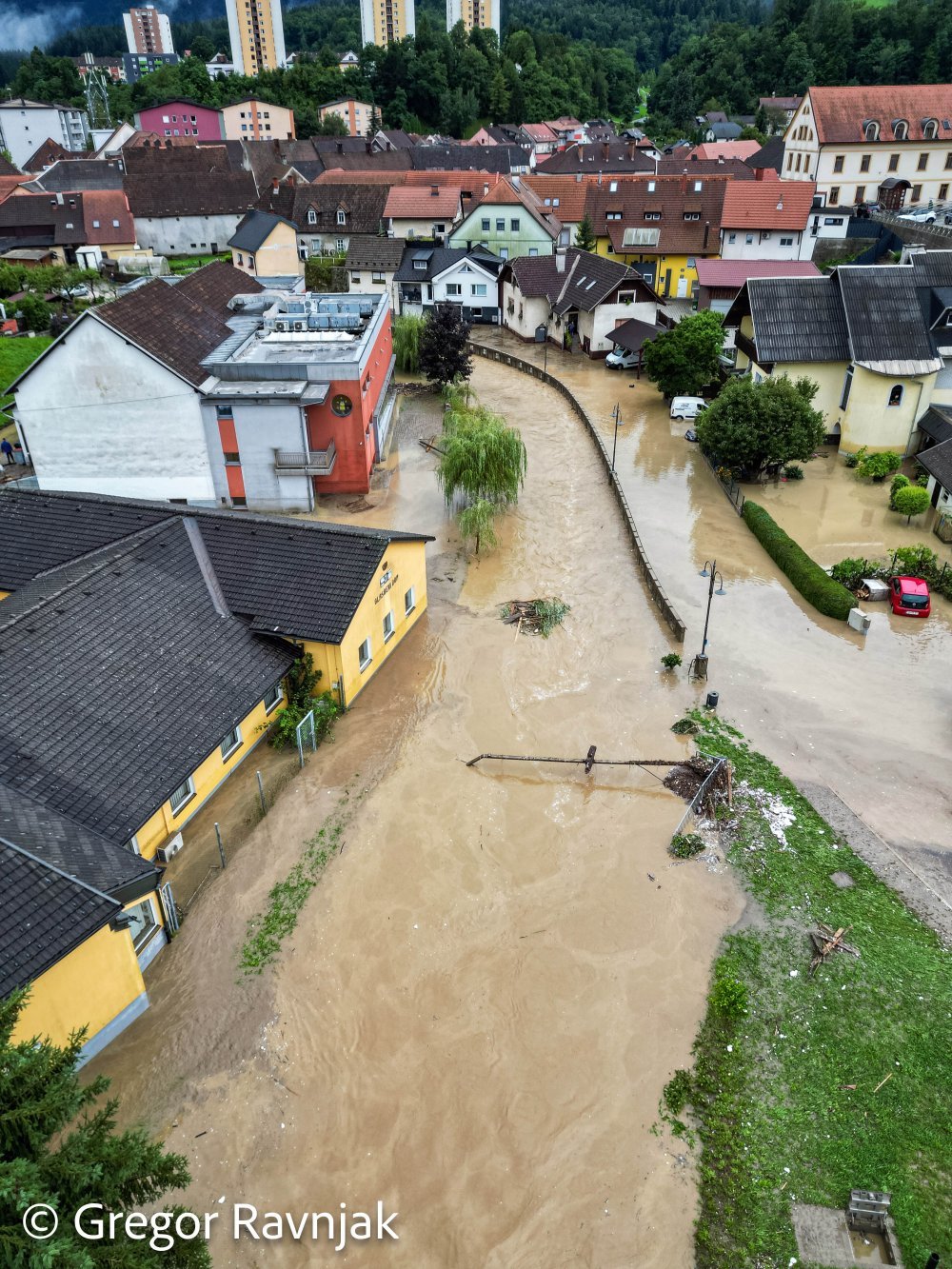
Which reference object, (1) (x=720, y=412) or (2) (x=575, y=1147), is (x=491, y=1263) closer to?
(2) (x=575, y=1147)

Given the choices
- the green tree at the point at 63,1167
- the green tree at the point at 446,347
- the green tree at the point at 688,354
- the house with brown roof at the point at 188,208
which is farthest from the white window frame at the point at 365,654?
the house with brown roof at the point at 188,208

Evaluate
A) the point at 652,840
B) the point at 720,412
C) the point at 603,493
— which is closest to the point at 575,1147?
the point at 652,840

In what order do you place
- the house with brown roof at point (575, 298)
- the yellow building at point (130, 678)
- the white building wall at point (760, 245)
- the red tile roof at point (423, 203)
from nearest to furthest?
the yellow building at point (130, 678), the house with brown roof at point (575, 298), the white building wall at point (760, 245), the red tile roof at point (423, 203)

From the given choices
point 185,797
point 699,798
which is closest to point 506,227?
point 699,798

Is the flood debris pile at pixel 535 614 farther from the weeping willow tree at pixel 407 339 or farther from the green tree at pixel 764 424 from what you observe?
the weeping willow tree at pixel 407 339

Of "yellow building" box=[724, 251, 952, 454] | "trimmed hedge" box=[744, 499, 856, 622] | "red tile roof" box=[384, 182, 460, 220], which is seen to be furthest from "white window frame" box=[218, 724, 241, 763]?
"red tile roof" box=[384, 182, 460, 220]

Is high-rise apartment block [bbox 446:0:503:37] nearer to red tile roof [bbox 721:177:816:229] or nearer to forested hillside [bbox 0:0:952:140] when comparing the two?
forested hillside [bbox 0:0:952:140]
